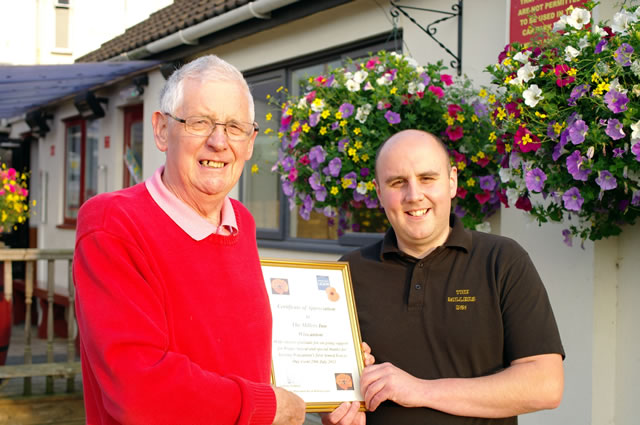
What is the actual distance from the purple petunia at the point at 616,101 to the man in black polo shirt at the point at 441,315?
2.30 ft

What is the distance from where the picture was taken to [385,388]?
2.20 meters

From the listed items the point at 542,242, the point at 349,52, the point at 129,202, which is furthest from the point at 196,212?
the point at 349,52

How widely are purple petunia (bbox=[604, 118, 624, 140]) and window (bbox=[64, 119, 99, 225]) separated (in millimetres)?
9060

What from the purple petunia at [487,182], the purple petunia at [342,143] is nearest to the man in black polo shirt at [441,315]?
the purple petunia at [487,182]

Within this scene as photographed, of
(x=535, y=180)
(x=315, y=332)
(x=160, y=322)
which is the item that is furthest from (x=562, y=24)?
Result: (x=160, y=322)

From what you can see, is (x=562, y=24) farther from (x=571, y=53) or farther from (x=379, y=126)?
(x=379, y=126)

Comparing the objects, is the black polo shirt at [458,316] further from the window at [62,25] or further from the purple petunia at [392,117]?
the window at [62,25]

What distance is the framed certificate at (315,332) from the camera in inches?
89.6

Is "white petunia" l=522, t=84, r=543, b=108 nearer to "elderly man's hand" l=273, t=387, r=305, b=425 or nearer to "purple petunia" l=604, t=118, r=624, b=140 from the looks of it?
"purple petunia" l=604, t=118, r=624, b=140

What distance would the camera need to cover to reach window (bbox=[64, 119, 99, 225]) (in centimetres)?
1076

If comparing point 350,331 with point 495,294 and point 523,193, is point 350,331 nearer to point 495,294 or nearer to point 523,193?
point 495,294

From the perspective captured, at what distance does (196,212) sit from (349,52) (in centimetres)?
421

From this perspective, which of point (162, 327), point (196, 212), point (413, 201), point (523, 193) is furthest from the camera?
point (523, 193)

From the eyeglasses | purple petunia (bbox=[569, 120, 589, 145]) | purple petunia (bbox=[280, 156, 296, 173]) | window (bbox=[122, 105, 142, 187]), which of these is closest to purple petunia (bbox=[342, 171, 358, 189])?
purple petunia (bbox=[280, 156, 296, 173])
